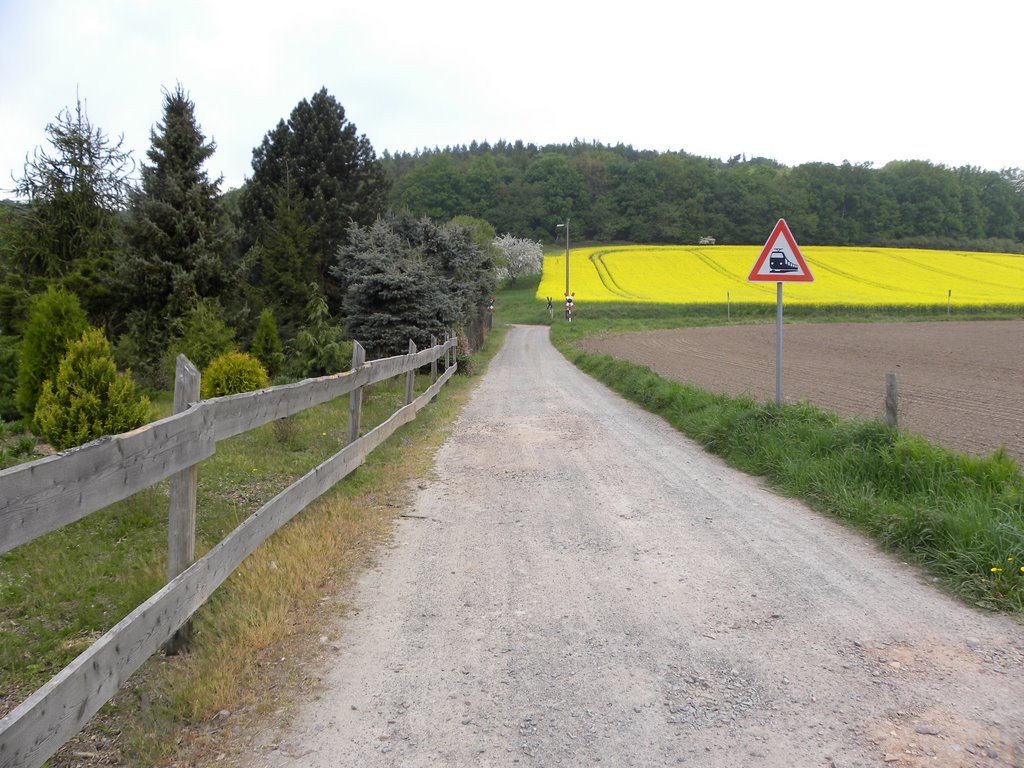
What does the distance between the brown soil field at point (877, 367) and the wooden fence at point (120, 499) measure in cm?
742

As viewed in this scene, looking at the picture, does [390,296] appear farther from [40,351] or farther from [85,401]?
[85,401]

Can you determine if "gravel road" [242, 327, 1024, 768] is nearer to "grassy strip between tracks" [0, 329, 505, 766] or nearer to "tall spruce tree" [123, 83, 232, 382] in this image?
"grassy strip between tracks" [0, 329, 505, 766]

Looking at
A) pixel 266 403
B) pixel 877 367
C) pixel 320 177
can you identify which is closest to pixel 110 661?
pixel 266 403

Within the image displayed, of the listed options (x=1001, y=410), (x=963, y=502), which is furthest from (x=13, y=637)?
(x=1001, y=410)

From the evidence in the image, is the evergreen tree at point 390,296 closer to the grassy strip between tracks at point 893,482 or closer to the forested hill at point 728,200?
the grassy strip between tracks at point 893,482

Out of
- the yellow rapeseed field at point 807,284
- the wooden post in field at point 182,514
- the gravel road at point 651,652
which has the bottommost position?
the gravel road at point 651,652

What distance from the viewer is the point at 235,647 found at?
3182 mm

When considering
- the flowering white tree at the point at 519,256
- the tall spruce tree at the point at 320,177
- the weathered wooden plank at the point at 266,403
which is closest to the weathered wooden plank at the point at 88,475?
the weathered wooden plank at the point at 266,403

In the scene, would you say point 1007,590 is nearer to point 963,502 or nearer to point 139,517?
point 963,502

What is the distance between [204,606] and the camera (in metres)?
3.67

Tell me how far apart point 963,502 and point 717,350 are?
77.0 feet

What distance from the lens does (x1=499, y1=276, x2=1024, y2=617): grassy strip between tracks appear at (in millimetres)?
4191

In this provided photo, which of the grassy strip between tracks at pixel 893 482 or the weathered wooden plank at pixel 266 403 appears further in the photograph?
the grassy strip between tracks at pixel 893 482

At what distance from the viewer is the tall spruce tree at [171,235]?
57.4 ft
